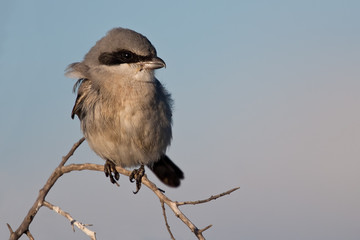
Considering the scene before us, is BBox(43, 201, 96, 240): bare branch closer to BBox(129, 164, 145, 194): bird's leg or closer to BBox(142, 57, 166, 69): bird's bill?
BBox(129, 164, 145, 194): bird's leg

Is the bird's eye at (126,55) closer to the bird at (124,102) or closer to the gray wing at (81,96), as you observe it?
the bird at (124,102)

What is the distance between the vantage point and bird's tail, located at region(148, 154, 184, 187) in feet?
24.9

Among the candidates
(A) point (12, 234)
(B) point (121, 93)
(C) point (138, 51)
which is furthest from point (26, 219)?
(C) point (138, 51)

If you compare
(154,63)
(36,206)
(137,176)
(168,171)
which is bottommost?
(168,171)

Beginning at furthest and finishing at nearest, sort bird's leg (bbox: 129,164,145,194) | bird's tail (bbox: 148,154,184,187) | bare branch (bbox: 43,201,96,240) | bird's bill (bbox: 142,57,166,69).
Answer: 1. bird's tail (bbox: 148,154,184,187)
2. bird's leg (bbox: 129,164,145,194)
3. bird's bill (bbox: 142,57,166,69)
4. bare branch (bbox: 43,201,96,240)

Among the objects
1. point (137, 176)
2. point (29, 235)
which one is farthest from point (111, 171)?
point (29, 235)

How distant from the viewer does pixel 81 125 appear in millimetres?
6461

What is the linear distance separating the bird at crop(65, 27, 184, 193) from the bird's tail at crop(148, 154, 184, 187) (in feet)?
3.33

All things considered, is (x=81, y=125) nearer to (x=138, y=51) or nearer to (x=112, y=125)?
(x=112, y=125)

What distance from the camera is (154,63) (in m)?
6.09

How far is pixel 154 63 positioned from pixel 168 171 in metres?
2.13

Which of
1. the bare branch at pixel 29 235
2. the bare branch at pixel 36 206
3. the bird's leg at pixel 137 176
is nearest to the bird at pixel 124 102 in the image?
the bird's leg at pixel 137 176

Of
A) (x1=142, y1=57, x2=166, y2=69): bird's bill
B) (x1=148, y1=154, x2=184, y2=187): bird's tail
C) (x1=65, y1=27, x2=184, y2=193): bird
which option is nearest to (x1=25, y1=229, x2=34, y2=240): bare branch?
(x1=65, y1=27, x2=184, y2=193): bird

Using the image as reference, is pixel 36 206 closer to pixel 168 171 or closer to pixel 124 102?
pixel 124 102
